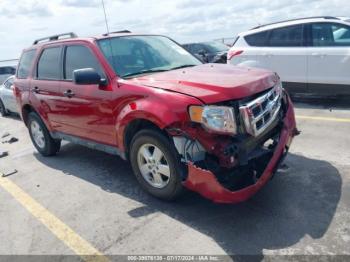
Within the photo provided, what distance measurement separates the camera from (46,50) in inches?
232

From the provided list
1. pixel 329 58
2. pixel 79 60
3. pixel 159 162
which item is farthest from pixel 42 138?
pixel 329 58

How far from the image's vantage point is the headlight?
336 centimetres

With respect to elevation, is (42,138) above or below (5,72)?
above

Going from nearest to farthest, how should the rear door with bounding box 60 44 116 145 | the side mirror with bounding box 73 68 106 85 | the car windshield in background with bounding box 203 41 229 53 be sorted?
the side mirror with bounding box 73 68 106 85, the rear door with bounding box 60 44 116 145, the car windshield in background with bounding box 203 41 229 53

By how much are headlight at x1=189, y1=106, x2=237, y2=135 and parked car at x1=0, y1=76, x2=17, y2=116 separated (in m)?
9.01

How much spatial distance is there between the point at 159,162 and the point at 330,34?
521 centimetres

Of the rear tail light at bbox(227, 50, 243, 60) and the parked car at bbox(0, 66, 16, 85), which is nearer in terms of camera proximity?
the rear tail light at bbox(227, 50, 243, 60)

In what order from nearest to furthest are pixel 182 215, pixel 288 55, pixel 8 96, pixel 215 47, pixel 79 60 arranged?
pixel 182 215 < pixel 79 60 < pixel 288 55 < pixel 8 96 < pixel 215 47

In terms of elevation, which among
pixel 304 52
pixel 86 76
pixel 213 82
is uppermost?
pixel 86 76

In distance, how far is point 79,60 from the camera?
5.00 metres

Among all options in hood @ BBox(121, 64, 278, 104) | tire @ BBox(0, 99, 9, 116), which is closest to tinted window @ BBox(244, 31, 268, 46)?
hood @ BBox(121, 64, 278, 104)

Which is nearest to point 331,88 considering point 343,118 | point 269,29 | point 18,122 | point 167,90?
point 343,118

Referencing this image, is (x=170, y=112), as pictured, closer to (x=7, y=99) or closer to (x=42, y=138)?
(x=42, y=138)

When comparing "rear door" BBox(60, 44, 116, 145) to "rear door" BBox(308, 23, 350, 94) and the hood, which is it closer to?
the hood
